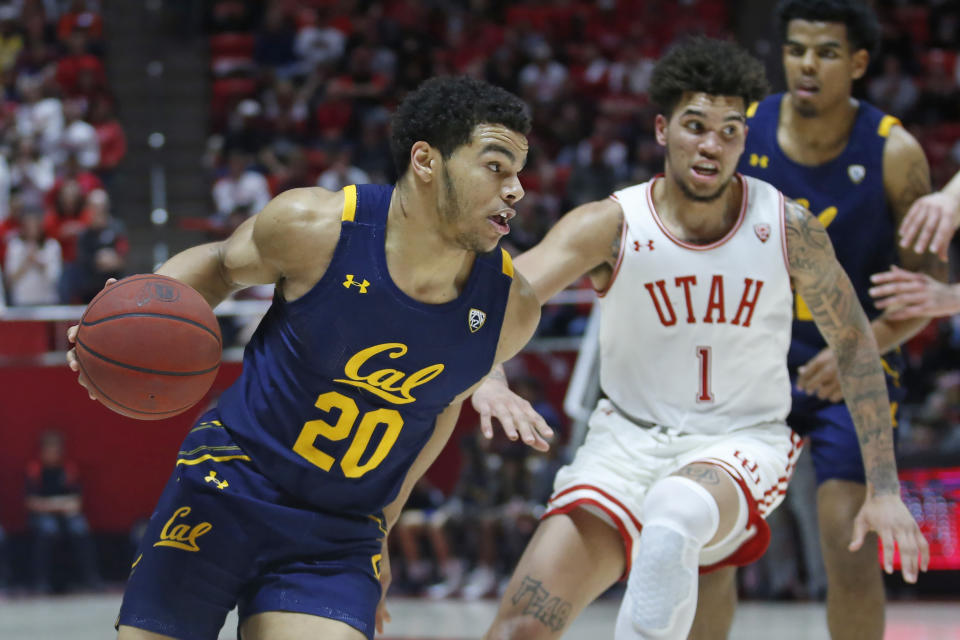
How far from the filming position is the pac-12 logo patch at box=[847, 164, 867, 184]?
487 cm

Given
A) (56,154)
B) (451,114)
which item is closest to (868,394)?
(451,114)

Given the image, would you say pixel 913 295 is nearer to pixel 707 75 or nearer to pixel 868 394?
pixel 868 394

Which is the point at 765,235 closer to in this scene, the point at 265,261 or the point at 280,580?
the point at 265,261

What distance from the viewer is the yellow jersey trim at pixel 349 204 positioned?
340 centimetres

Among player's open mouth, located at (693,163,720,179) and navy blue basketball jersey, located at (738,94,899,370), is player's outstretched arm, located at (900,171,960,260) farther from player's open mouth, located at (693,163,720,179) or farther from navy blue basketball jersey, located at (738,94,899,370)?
player's open mouth, located at (693,163,720,179)

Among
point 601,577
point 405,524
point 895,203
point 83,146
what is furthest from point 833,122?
point 83,146

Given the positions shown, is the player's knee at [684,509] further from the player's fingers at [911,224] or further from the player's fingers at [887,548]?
the player's fingers at [911,224]

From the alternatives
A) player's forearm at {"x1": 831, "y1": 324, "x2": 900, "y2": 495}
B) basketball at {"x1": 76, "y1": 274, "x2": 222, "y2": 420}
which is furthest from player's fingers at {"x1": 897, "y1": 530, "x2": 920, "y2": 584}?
basketball at {"x1": 76, "y1": 274, "x2": 222, "y2": 420}

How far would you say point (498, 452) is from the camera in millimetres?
9492

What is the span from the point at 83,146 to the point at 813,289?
10.8 meters

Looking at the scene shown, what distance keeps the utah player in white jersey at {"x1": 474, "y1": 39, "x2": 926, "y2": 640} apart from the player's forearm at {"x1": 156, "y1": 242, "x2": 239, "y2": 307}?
0.92 metres

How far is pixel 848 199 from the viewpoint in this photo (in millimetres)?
4859

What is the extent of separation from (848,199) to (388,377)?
2.41 m

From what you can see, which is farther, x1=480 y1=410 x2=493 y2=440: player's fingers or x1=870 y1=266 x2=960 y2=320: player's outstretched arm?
x1=870 y1=266 x2=960 y2=320: player's outstretched arm
